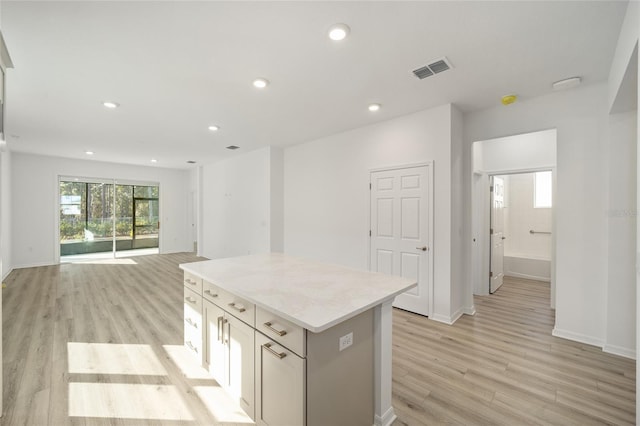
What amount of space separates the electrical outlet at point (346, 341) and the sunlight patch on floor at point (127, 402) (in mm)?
1225

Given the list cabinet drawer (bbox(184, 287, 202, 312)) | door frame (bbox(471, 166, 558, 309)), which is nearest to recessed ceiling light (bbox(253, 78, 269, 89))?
cabinet drawer (bbox(184, 287, 202, 312))

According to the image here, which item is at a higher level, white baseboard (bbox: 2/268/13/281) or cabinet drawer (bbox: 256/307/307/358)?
cabinet drawer (bbox: 256/307/307/358)

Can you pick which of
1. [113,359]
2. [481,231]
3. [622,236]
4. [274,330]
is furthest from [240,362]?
[481,231]

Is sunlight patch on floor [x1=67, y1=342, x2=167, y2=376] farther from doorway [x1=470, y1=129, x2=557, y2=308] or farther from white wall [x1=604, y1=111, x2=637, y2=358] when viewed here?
doorway [x1=470, y1=129, x2=557, y2=308]

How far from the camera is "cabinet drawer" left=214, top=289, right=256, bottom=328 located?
1.73 metres

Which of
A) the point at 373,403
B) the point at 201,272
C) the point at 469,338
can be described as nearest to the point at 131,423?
the point at 201,272

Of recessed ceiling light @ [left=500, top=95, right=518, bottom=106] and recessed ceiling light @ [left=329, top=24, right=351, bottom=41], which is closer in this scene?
recessed ceiling light @ [left=329, top=24, right=351, bottom=41]

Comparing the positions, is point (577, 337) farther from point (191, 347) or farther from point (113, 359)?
point (113, 359)

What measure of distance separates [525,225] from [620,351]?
3951 millimetres

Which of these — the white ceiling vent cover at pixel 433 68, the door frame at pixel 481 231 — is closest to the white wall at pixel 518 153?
the door frame at pixel 481 231

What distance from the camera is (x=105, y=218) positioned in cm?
759

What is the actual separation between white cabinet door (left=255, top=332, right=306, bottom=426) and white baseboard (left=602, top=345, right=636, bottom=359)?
3.20 metres

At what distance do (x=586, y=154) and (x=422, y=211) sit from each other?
1.74m

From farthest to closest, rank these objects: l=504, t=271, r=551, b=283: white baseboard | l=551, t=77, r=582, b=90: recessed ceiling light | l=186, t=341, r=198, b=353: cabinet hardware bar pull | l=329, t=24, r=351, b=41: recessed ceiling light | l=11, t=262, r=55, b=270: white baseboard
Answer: l=11, t=262, r=55, b=270: white baseboard
l=504, t=271, r=551, b=283: white baseboard
l=551, t=77, r=582, b=90: recessed ceiling light
l=186, t=341, r=198, b=353: cabinet hardware bar pull
l=329, t=24, r=351, b=41: recessed ceiling light
